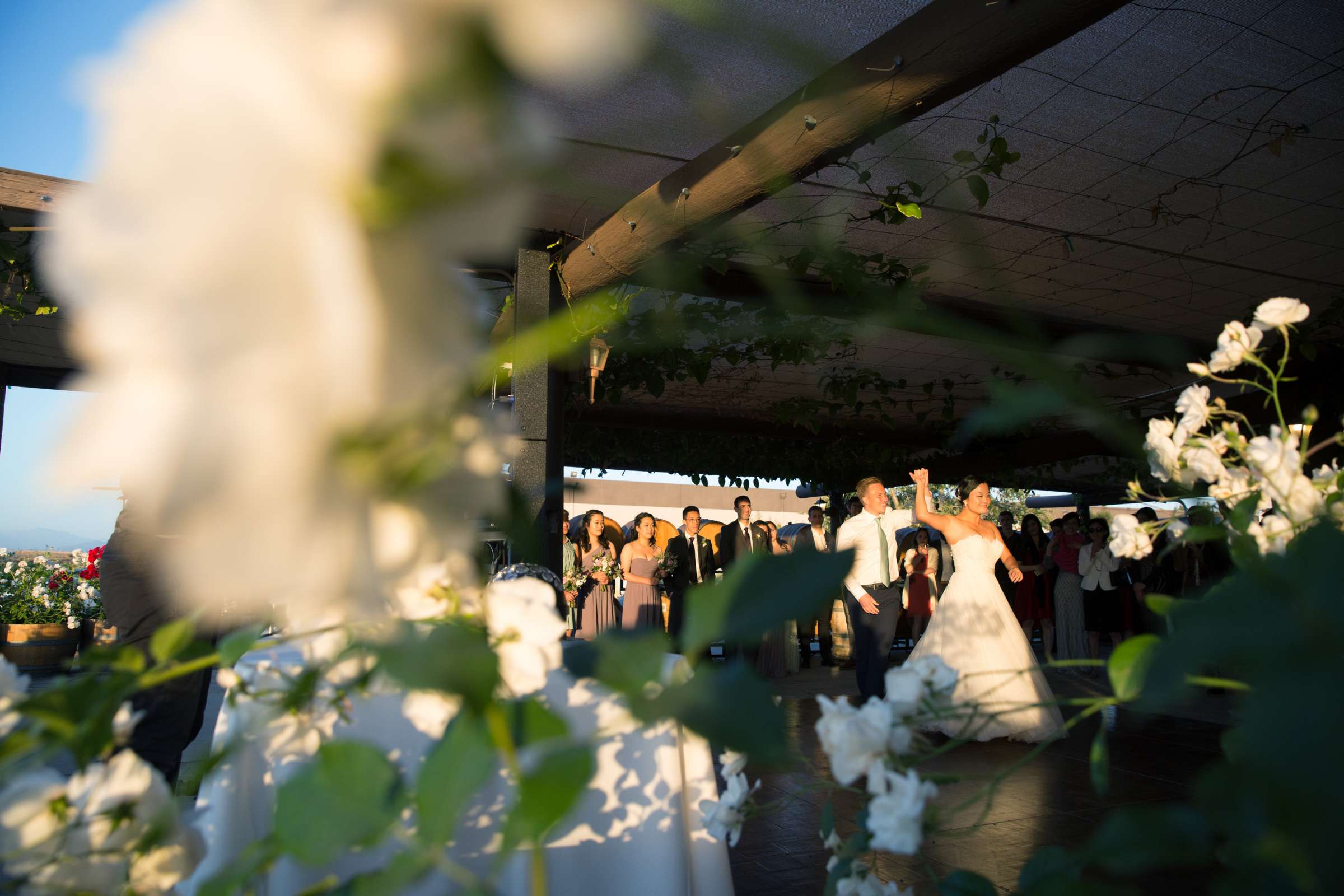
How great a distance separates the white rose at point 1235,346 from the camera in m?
0.71

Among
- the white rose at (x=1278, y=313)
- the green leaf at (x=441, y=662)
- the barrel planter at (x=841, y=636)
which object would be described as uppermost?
the white rose at (x=1278, y=313)

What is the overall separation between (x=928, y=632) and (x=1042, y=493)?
16814 mm

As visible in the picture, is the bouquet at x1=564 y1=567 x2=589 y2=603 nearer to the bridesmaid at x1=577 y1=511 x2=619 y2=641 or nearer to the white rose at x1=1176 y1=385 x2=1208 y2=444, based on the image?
the bridesmaid at x1=577 y1=511 x2=619 y2=641

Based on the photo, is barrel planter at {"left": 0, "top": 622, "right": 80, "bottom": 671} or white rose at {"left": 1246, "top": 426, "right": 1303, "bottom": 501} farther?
barrel planter at {"left": 0, "top": 622, "right": 80, "bottom": 671}

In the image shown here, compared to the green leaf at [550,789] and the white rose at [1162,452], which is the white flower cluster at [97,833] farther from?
the white rose at [1162,452]

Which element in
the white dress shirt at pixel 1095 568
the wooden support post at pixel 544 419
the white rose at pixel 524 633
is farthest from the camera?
the white dress shirt at pixel 1095 568

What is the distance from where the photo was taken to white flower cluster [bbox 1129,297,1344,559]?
52 centimetres

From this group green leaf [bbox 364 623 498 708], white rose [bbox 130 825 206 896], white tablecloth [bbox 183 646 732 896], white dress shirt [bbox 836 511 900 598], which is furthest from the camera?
white dress shirt [bbox 836 511 900 598]

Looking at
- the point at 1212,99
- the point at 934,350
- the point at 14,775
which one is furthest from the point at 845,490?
the point at 14,775

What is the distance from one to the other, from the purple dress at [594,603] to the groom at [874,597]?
241 centimetres

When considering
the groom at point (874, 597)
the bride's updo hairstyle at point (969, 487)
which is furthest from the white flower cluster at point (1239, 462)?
the bride's updo hairstyle at point (969, 487)

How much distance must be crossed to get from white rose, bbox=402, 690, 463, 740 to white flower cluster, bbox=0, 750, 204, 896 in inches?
4.4

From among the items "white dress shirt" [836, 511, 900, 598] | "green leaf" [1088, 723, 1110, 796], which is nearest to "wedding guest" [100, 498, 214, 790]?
"green leaf" [1088, 723, 1110, 796]

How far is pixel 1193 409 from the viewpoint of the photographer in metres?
0.67
